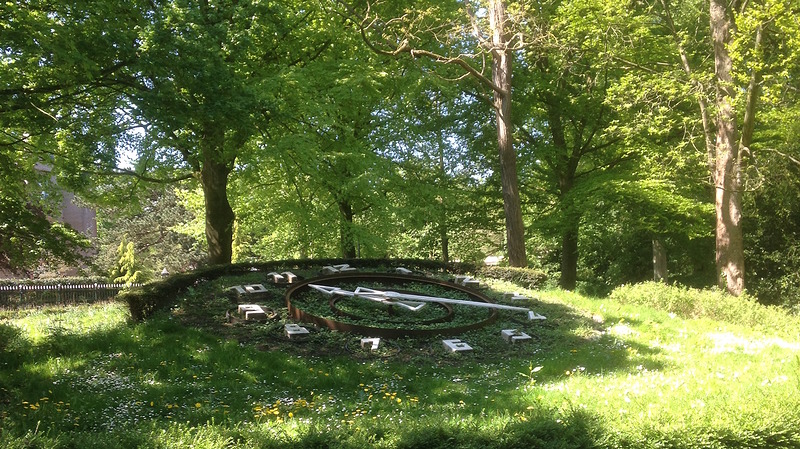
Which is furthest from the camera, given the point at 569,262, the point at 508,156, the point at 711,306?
the point at 569,262

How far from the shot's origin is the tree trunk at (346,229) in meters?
16.9

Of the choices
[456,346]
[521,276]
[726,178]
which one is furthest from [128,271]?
[726,178]

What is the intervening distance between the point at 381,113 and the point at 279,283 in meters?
9.29

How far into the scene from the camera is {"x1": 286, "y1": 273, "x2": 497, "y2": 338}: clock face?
8.71 meters

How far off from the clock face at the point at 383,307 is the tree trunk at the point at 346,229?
218 inches

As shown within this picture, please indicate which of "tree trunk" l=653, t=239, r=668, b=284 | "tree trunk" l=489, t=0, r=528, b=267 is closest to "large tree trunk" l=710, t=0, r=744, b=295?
"tree trunk" l=489, t=0, r=528, b=267

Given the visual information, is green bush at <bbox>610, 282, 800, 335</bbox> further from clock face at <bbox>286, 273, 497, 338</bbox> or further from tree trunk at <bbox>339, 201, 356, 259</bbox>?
tree trunk at <bbox>339, 201, 356, 259</bbox>

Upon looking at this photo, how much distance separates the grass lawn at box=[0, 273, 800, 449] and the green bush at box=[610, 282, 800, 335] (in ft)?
2.65

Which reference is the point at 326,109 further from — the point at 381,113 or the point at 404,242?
the point at 404,242

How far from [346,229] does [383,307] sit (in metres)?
7.26

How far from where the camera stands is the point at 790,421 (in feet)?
15.2

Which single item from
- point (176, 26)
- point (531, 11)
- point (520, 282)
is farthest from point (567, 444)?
point (531, 11)

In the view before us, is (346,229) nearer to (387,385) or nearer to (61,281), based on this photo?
(387,385)

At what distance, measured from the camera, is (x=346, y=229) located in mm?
16984
